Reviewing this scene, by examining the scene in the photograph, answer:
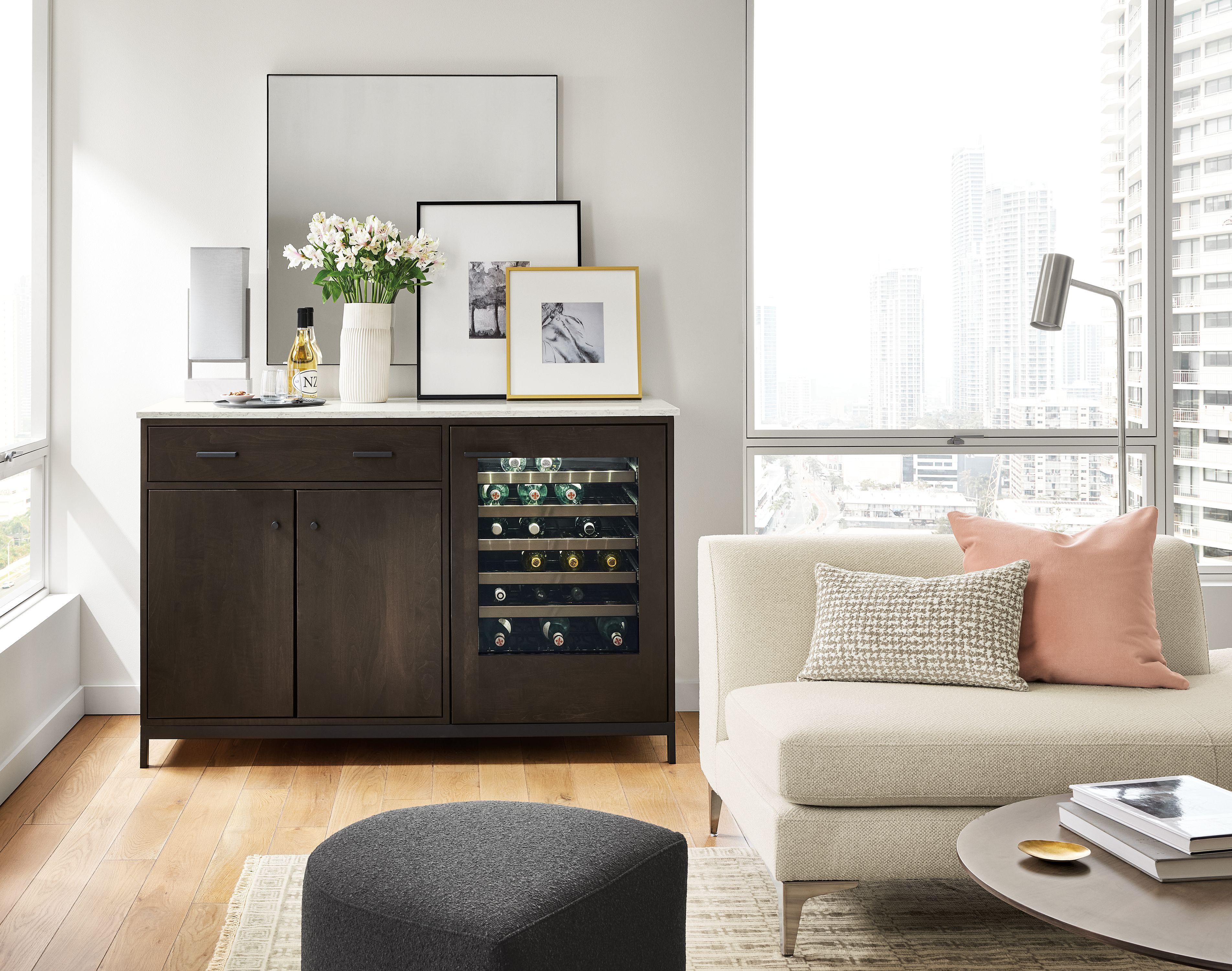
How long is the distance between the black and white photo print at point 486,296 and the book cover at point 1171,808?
2455mm

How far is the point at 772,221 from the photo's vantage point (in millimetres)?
3893

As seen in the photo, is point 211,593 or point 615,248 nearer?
point 211,593

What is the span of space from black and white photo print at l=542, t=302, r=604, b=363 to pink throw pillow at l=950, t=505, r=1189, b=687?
151 cm

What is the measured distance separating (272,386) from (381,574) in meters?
0.70

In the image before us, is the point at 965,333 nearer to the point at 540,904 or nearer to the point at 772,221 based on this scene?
the point at 772,221

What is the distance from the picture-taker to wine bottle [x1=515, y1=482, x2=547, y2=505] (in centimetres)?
338

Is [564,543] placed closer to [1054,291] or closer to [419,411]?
[419,411]

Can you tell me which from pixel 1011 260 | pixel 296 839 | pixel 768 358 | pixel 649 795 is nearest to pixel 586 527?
pixel 649 795

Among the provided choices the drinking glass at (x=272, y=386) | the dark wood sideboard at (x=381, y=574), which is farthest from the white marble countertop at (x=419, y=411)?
the drinking glass at (x=272, y=386)

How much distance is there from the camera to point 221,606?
332 cm

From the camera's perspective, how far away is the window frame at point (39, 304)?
143 inches

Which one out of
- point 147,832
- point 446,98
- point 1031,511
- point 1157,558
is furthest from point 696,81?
point 147,832

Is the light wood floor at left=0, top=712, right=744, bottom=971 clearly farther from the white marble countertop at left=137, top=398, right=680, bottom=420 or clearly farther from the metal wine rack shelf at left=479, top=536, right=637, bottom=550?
the white marble countertop at left=137, top=398, right=680, bottom=420

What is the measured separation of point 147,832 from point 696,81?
9.43ft
